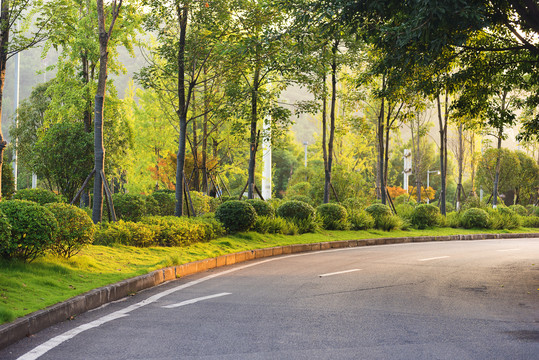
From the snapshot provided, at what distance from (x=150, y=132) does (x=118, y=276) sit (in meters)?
30.3

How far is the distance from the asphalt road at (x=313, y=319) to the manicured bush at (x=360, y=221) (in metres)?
11.5

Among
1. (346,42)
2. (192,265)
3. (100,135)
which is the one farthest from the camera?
(346,42)

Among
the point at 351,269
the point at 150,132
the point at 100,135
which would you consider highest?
the point at 150,132

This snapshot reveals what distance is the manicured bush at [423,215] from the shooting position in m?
27.2

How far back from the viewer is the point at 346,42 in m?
23.5

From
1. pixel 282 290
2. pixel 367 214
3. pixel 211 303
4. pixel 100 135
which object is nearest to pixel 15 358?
pixel 211 303

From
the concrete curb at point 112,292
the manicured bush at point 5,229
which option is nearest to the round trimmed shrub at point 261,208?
the concrete curb at point 112,292

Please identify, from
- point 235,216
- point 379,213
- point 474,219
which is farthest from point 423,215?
point 235,216

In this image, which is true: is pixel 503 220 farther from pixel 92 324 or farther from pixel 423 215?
pixel 92 324

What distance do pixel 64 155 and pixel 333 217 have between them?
1038cm

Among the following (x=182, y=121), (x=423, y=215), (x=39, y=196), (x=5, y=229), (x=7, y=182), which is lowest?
(x=423, y=215)

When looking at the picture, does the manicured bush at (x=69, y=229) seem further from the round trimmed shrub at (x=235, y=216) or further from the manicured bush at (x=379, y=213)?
the manicured bush at (x=379, y=213)

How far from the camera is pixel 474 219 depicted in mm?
28781

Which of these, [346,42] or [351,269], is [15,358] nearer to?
[351,269]
